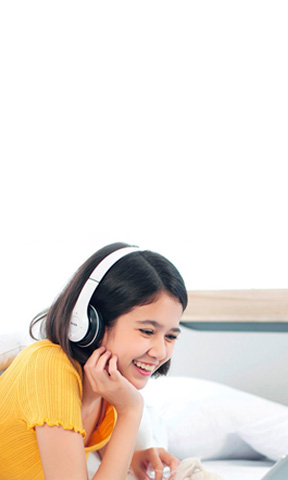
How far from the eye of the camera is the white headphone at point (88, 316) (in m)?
0.88

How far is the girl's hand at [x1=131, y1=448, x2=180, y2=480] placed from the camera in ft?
3.50

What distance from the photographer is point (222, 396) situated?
56.6 inches

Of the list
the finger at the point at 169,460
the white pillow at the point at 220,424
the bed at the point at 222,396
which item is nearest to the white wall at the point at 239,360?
the bed at the point at 222,396

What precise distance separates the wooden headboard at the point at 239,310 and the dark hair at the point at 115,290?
845mm

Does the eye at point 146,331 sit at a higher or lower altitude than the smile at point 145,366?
higher

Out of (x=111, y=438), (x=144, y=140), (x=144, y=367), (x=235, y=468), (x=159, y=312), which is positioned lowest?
(x=235, y=468)

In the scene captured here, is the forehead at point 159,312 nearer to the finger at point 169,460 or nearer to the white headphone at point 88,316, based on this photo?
the white headphone at point 88,316

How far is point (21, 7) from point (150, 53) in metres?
0.52

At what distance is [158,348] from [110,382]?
101 mm

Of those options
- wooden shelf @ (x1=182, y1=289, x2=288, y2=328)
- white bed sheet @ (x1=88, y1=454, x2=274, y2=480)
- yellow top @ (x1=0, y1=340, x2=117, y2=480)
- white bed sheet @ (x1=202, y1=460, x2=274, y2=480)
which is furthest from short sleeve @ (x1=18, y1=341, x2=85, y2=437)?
wooden shelf @ (x1=182, y1=289, x2=288, y2=328)

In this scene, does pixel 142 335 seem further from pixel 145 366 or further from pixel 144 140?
pixel 144 140

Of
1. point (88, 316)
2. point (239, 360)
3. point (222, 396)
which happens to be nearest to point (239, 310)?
point (239, 360)

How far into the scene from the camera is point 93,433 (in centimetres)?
106

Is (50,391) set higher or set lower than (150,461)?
higher
